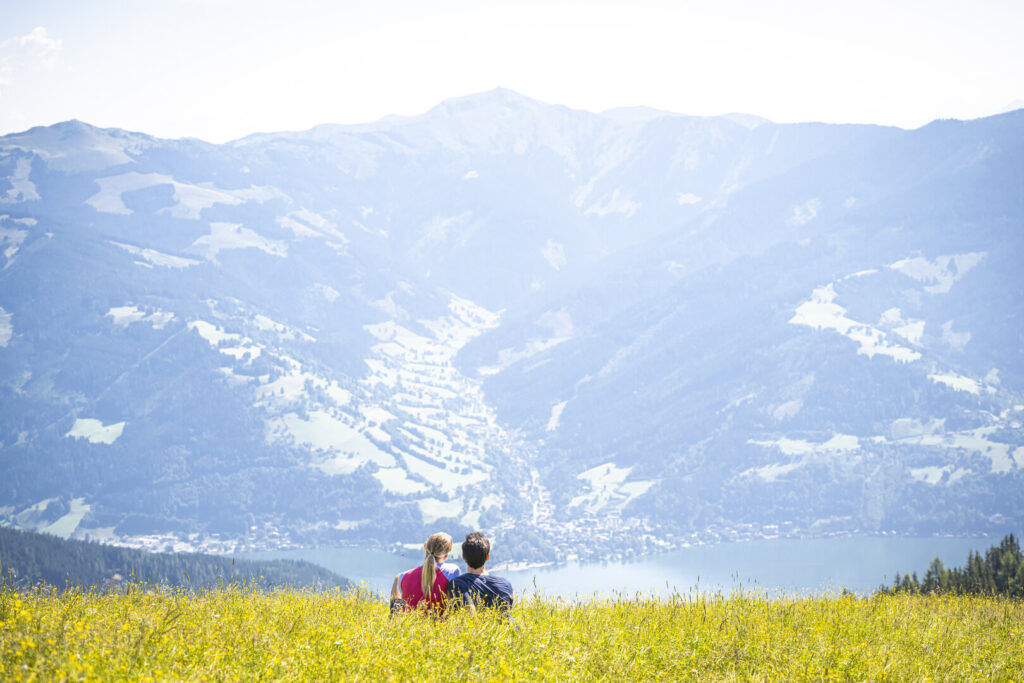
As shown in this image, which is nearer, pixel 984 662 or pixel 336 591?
pixel 984 662

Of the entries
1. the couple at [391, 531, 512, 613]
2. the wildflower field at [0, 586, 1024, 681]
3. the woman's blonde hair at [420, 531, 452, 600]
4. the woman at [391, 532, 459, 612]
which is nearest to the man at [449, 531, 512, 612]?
the couple at [391, 531, 512, 613]

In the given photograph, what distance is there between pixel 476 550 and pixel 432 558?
632 mm

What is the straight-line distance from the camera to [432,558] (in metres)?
12.0

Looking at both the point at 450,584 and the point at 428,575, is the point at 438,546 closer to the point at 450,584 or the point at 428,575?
the point at 428,575

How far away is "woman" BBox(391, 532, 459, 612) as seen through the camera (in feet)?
39.4

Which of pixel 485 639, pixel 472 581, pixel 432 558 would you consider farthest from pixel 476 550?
pixel 485 639

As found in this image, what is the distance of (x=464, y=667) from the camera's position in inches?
377

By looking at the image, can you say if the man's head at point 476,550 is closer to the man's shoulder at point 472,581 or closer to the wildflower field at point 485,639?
the man's shoulder at point 472,581

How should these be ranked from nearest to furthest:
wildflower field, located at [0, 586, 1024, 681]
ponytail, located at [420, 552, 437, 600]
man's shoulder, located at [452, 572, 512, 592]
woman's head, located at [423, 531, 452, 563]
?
wildflower field, located at [0, 586, 1024, 681] < ponytail, located at [420, 552, 437, 600] < woman's head, located at [423, 531, 452, 563] < man's shoulder, located at [452, 572, 512, 592]

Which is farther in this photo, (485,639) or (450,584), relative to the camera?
(450,584)

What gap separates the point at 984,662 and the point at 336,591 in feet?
34.7

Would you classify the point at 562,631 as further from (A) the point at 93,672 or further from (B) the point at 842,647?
(A) the point at 93,672

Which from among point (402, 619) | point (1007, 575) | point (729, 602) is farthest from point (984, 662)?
point (1007, 575)

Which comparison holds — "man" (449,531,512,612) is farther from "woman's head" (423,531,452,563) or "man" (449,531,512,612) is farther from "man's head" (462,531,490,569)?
"woman's head" (423,531,452,563)
